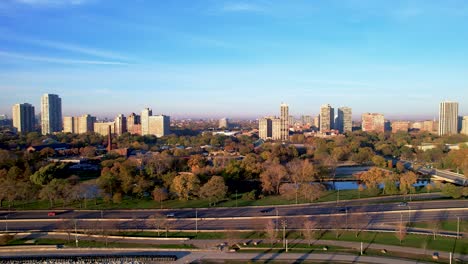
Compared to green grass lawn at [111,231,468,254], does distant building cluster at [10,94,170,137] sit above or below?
above

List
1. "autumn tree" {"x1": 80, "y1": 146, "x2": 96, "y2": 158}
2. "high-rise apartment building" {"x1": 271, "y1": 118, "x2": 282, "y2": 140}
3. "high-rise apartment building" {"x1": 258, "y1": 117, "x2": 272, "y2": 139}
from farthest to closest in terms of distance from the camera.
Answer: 1. "high-rise apartment building" {"x1": 258, "y1": 117, "x2": 272, "y2": 139}
2. "high-rise apartment building" {"x1": 271, "y1": 118, "x2": 282, "y2": 140}
3. "autumn tree" {"x1": 80, "y1": 146, "x2": 96, "y2": 158}

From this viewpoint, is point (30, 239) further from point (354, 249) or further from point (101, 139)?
point (101, 139)

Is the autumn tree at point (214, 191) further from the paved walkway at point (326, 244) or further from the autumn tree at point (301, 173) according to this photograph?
the autumn tree at point (301, 173)

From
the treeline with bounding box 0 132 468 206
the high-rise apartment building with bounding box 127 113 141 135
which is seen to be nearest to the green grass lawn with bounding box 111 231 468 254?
the treeline with bounding box 0 132 468 206

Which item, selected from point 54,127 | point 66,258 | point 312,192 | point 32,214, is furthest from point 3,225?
point 54,127

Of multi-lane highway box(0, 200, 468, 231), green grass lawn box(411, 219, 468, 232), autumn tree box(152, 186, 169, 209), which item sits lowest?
multi-lane highway box(0, 200, 468, 231)

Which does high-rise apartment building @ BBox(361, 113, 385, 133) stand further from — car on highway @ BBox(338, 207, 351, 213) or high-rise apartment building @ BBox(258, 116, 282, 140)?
car on highway @ BBox(338, 207, 351, 213)

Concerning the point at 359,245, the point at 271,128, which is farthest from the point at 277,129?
the point at 359,245
